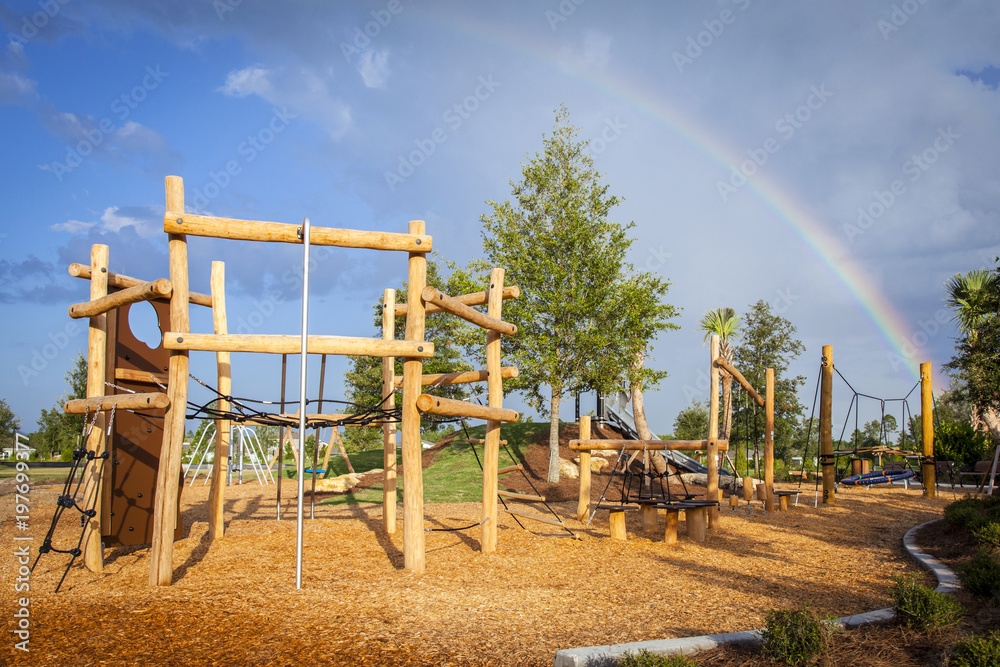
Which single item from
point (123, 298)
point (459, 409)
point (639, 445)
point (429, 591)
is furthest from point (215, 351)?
point (639, 445)

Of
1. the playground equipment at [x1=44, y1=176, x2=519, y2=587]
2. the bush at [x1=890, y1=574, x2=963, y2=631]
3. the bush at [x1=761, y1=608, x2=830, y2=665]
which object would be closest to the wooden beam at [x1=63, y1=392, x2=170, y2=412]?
the playground equipment at [x1=44, y1=176, x2=519, y2=587]

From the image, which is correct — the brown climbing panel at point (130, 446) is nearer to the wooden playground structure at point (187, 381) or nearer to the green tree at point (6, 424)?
the wooden playground structure at point (187, 381)

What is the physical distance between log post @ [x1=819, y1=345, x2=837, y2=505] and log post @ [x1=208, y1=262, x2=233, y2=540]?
489 inches

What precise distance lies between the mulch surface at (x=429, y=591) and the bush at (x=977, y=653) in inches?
62.1

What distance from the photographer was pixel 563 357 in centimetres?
1948

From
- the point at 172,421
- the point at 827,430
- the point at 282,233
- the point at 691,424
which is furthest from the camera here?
the point at 691,424

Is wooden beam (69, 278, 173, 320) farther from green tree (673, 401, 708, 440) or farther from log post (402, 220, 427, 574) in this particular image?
green tree (673, 401, 708, 440)

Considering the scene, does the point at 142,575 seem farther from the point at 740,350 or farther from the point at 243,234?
the point at 740,350

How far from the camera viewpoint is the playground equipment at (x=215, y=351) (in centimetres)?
659

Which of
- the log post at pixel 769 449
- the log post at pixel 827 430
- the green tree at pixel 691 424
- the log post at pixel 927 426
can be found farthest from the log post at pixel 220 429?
the green tree at pixel 691 424

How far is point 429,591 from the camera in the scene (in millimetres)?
6422

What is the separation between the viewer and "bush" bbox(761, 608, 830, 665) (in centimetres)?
416

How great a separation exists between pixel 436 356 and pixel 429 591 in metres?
16.9

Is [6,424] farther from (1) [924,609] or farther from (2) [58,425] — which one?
(1) [924,609]
